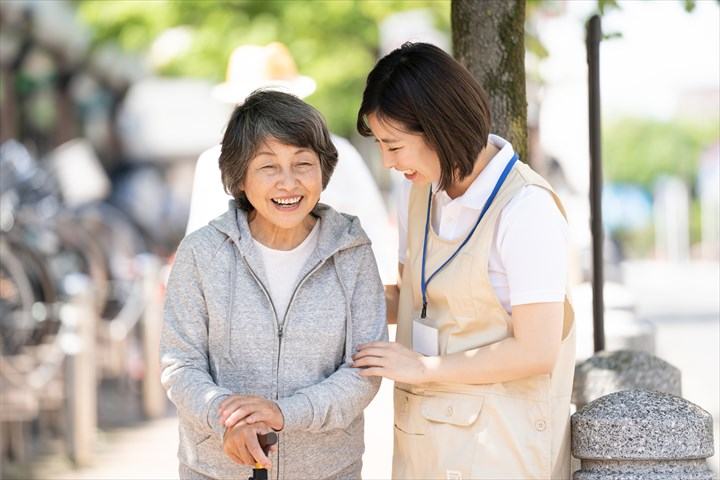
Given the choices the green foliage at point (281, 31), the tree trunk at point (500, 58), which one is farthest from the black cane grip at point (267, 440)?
the green foliage at point (281, 31)

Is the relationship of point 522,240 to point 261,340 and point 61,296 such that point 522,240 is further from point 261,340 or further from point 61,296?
point 61,296

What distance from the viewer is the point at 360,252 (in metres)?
3.14

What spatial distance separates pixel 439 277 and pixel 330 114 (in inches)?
426

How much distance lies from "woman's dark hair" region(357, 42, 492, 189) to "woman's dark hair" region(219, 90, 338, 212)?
7.2 inches

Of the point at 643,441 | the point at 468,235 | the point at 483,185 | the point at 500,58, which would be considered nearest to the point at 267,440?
the point at 468,235

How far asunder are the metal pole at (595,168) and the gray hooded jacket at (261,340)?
1859mm

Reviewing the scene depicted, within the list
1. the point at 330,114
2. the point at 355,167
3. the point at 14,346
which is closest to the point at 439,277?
the point at 355,167

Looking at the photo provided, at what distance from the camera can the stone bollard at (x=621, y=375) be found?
428 cm

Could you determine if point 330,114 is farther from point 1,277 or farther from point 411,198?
point 411,198

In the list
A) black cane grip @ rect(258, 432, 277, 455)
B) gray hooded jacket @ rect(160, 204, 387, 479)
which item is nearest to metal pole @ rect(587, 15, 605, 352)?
gray hooded jacket @ rect(160, 204, 387, 479)

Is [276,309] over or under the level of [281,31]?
under

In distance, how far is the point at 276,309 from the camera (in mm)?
3027

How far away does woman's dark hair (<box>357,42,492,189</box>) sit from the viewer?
2.90m

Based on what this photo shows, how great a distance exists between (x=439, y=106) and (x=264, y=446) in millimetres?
940
